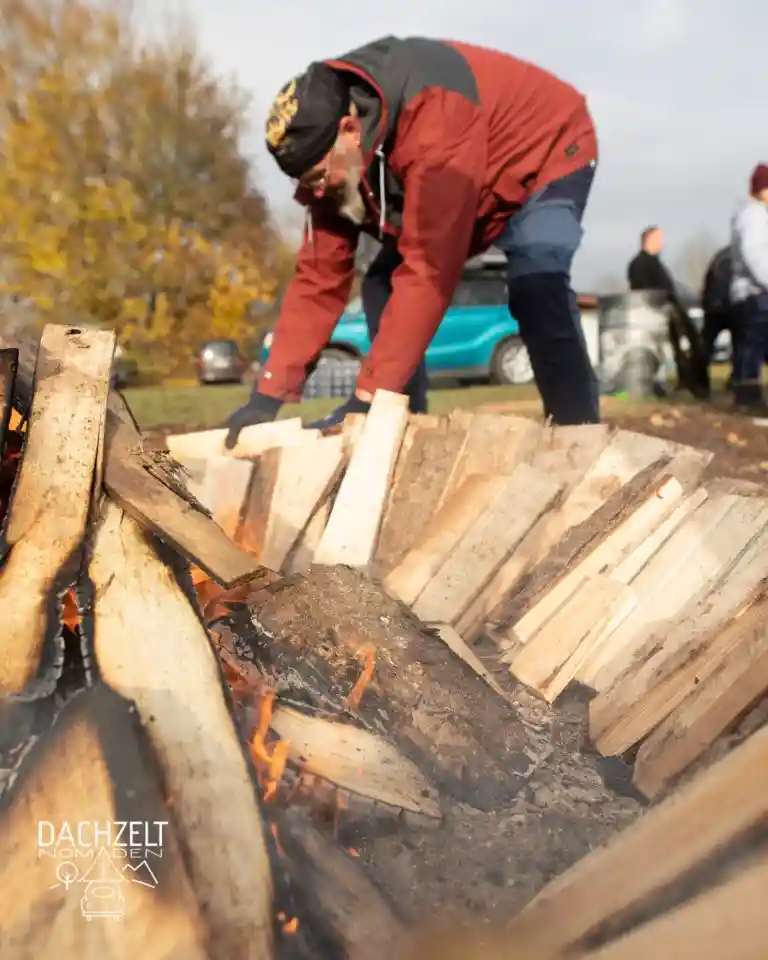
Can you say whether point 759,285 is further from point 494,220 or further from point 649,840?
point 649,840

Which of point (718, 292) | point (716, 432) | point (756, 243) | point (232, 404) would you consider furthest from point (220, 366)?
point (716, 432)

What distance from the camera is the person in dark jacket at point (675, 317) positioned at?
8.73 m

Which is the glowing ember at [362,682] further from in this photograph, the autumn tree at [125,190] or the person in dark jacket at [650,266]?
the autumn tree at [125,190]

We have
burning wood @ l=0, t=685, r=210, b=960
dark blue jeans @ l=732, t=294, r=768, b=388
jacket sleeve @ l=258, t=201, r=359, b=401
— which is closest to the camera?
burning wood @ l=0, t=685, r=210, b=960

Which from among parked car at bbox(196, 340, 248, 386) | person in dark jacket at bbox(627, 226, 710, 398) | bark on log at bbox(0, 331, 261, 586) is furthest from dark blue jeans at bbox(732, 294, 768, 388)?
parked car at bbox(196, 340, 248, 386)

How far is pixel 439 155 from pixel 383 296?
0.88m

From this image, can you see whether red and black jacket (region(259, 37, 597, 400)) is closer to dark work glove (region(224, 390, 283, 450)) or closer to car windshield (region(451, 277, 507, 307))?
dark work glove (region(224, 390, 283, 450))

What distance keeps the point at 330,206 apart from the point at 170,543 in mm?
2076

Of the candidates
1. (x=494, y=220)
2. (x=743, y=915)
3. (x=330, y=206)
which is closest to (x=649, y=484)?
(x=494, y=220)

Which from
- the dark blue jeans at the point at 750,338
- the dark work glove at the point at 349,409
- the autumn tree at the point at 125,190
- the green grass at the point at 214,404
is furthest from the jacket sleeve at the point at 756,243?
the autumn tree at the point at 125,190

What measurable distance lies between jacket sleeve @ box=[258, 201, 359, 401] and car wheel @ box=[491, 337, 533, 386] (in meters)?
9.31

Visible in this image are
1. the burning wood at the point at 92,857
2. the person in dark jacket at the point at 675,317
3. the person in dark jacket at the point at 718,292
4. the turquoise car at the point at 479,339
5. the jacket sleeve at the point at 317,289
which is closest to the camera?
the burning wood at the point at 92,857

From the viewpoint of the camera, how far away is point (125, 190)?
1631cm

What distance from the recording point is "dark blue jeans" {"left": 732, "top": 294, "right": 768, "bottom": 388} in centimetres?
694
